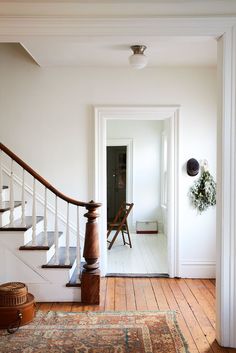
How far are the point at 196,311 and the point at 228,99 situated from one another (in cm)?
211

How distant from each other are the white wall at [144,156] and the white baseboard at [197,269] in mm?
3193

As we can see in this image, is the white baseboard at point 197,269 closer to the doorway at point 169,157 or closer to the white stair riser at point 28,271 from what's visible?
the doorway at point 169,157

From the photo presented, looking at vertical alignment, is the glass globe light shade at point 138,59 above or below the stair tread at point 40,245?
above

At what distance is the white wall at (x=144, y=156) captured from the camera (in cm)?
770

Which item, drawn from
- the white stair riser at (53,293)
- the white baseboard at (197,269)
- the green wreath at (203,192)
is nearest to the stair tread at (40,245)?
the white stair riser at (53,293)

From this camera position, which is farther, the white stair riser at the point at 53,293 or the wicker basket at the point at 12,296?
the white stair riser at the point at 53,293

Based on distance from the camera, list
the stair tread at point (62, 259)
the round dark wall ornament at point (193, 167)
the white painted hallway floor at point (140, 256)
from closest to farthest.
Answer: the stair tread at point (62, 259), the round dark wall ornament at point (193, 167), the white painted hallway floor at point (140, 256)

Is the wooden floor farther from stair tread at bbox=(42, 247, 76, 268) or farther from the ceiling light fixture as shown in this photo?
the ceiling light fixture

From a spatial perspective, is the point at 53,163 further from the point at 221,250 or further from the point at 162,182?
the point at 162,182

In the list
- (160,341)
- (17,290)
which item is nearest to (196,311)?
(160,341)

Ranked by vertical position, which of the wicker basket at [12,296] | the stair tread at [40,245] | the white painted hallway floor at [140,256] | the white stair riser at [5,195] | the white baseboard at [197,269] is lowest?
the white painted hallway floor at [140,256]

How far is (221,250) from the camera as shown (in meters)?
2.79

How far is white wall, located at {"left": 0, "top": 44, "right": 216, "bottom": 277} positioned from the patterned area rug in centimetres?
149

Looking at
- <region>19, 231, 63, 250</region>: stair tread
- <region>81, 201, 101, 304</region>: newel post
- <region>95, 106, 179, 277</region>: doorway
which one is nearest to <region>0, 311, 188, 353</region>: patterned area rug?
<region>81, 201, 101, 304</region>: newel post
